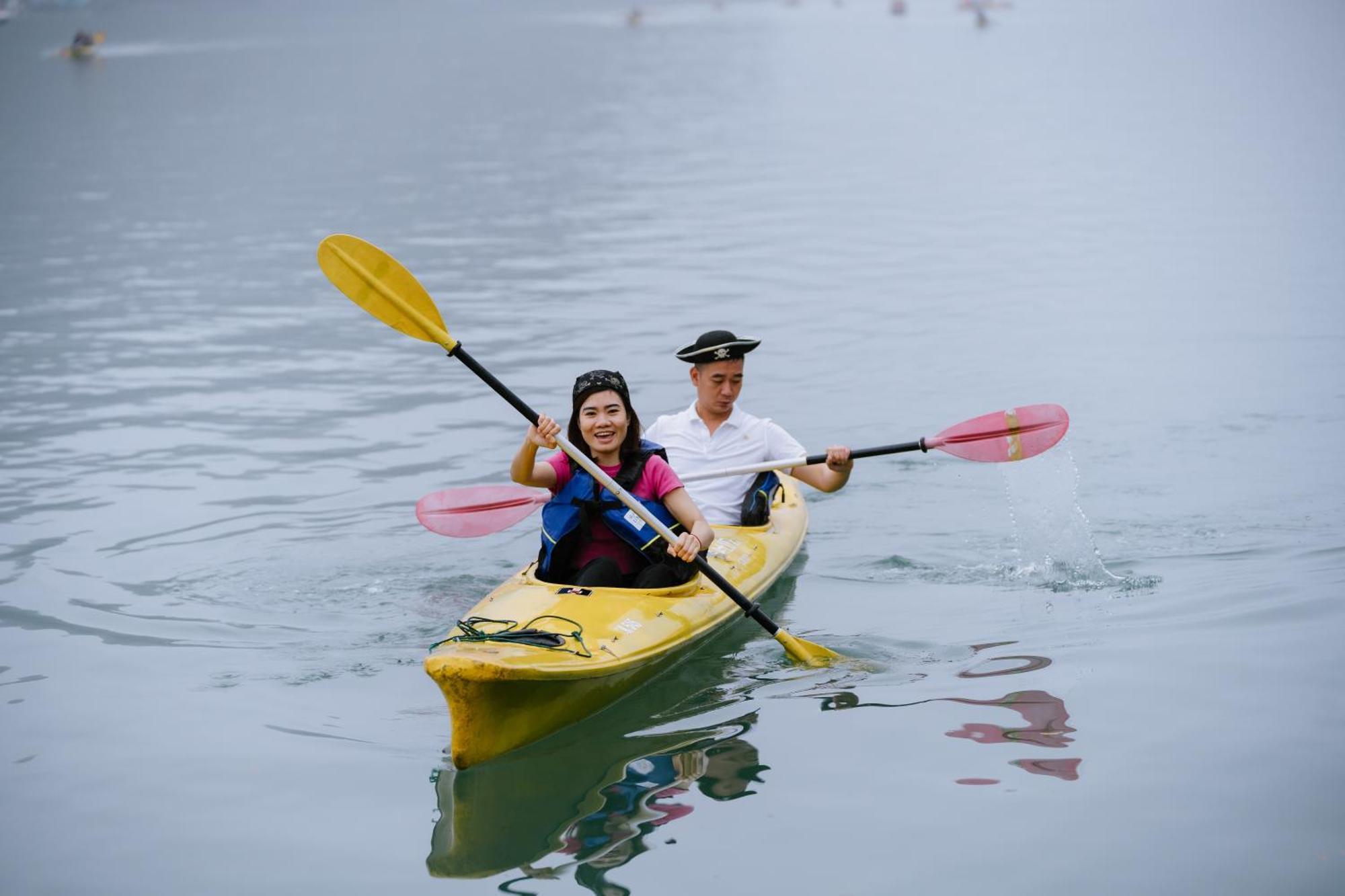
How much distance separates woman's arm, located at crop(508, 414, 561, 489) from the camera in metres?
6.14

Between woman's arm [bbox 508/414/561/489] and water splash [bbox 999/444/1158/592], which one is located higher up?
woman's arm [bbox 508/414/561/489]

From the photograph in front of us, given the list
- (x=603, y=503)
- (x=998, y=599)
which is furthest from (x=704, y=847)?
(x=998, y=599)

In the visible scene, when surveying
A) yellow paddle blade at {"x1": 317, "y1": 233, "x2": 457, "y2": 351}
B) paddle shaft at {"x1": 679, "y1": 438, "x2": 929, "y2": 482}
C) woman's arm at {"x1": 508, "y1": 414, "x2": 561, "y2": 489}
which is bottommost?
paddle shaft at {"x1": 679, "y1": 438, "x2": 929, "y2": 482}

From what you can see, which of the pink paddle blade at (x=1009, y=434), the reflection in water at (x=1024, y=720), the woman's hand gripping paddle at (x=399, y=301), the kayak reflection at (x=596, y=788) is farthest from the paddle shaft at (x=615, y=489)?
the pink paddle blade at (x=1009, y=434)

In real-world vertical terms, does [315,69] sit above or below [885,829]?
above

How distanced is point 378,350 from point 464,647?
840 centimetres

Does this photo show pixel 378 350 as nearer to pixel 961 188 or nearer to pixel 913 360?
pixel 913 360

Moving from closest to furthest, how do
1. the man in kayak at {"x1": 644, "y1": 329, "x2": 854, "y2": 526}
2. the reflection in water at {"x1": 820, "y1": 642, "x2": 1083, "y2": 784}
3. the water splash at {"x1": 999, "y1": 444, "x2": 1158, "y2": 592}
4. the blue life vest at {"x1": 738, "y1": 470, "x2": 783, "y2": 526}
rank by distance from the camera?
the reflection in water at {"x1": 820, "y1": 642, "x2": 1083, "y2": 784}, the man in kayak at {"x1": 644, "y1": 329, "x2": 854, "y2": 526}, the water splash at {"x1": 999, "y1": 444, "x2": 1158, "y2": 592}, the blue life vest at {"x1": 738, "y1": 470, "x2": 783, "y2": 526}

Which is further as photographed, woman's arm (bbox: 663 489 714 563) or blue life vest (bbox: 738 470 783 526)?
blue life vest (bbox: 738 470 783 526)

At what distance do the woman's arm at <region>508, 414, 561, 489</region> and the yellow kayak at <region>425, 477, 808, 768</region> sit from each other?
17.9 inches

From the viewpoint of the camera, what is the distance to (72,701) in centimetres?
643

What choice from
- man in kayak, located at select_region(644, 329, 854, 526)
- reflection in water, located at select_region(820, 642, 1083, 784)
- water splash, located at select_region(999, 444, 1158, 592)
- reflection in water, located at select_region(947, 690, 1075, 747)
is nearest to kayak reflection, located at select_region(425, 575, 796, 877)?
reflection in water, located at select_region(820, 642, 1083, 784)

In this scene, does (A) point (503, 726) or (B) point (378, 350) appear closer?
(A) point (503, 726)

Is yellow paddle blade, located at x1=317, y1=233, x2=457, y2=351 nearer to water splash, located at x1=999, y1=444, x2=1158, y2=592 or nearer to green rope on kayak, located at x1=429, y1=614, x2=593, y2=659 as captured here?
green rope on kayak, located at x1=429, y1=614, x2=593, y2=659
